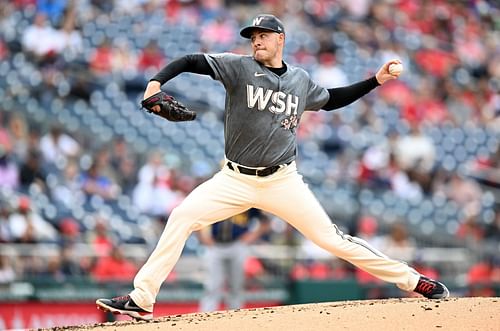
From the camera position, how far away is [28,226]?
11.3 metres

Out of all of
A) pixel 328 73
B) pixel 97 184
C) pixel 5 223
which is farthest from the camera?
pixel 328 73

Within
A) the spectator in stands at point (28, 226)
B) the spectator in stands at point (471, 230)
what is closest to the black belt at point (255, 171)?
the spectator in stands at point (28, 226)

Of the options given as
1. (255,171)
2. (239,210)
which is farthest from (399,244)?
(255,171)

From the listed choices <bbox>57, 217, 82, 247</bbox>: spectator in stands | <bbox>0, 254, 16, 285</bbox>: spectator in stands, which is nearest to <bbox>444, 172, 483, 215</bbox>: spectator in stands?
<bbox>57, 217, 82, 247</bbox>: spectator in stands

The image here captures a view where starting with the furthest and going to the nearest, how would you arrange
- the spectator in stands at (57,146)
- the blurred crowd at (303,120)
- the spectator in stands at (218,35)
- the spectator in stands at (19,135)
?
1. the spectator in stands at (218,35)
2. the spectator in stands at (57,146)
3. the spectator in stands at (19,135)
4. the blurred crowd at (303,120)

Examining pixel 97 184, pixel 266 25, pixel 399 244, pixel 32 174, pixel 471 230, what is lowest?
pixel 399 244

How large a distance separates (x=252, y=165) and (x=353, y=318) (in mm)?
1147

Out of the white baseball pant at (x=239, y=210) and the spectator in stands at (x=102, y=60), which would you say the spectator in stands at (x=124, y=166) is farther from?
the white baseball pant at (x=239, y=210)

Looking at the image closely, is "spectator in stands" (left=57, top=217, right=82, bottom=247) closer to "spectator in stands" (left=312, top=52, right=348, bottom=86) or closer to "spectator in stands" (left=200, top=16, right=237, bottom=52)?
"spectator in stands" (left=200, top=16, right=237, bottom=52)

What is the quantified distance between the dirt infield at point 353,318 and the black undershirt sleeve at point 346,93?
137 centimetres

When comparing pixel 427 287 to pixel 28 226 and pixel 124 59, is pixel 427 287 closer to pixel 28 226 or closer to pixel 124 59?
pixel 28 226

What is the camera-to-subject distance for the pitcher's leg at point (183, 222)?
624cm

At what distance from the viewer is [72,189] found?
40.9 ft

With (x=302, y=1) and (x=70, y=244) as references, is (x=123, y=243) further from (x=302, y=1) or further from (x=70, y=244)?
(x=302, y=1)
